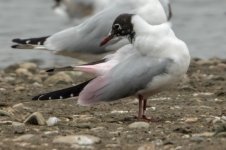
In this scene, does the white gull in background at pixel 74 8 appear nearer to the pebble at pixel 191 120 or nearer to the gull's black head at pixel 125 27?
the gull's black head at pixel 125 27

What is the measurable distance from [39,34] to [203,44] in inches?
110

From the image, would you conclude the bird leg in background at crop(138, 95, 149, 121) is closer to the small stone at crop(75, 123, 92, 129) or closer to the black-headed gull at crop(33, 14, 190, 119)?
the black-headed gull at crop(33, 14, 190, 119)

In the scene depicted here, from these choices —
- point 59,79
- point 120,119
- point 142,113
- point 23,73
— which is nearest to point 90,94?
point 120,119

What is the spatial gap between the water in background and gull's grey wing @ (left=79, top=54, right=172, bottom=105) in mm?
5409

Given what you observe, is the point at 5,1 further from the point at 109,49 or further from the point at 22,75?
the point at 109,49

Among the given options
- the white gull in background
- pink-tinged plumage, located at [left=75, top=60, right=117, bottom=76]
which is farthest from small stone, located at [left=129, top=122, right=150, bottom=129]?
the white gull in background

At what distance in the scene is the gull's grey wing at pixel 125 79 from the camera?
636 cm

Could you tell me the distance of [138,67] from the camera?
6.41 meters

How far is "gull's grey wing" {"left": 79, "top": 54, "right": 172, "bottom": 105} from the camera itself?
250 inches

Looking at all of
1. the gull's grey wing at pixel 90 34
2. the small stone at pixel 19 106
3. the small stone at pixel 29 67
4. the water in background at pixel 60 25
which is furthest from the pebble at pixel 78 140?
the water in background at pixel 60 25

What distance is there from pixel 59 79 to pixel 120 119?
3.03 metres

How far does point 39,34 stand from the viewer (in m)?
14.0

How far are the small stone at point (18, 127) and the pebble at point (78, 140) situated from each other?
40 centimetres

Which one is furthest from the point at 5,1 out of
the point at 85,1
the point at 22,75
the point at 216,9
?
the point at 22,75
